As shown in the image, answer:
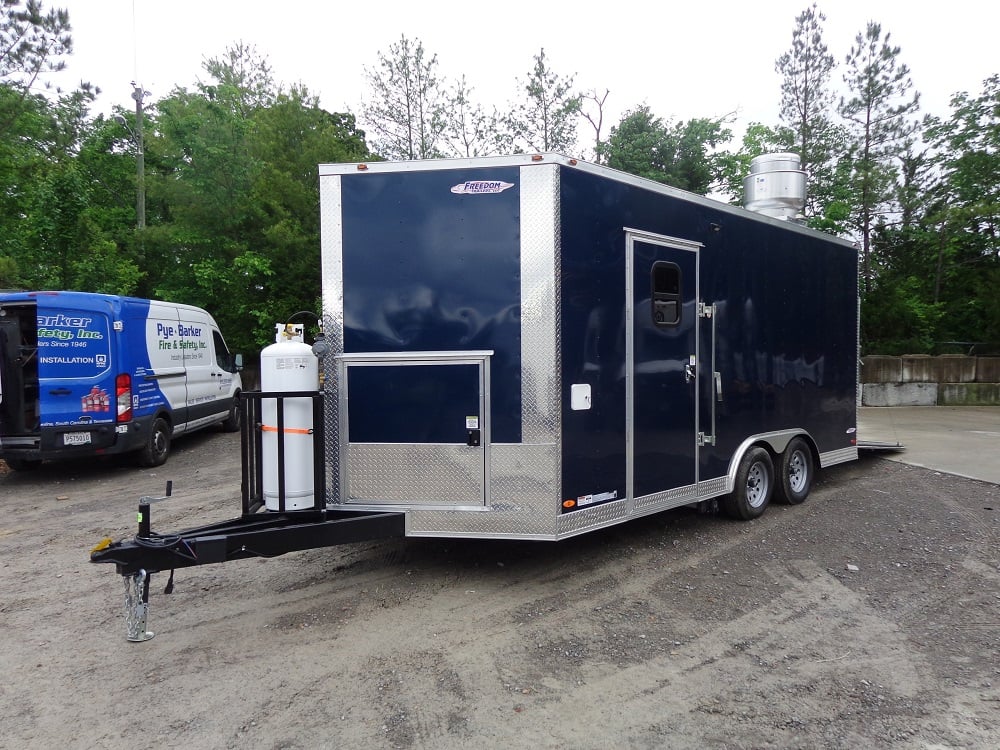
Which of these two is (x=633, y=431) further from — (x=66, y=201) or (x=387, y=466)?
(x=66, y=201)

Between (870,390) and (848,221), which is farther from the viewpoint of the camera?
(848,221)

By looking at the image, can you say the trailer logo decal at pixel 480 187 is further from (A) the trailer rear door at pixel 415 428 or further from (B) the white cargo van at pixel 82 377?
(B) the white cargo van at pixel 82 377

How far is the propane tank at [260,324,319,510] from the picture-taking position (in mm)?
4281

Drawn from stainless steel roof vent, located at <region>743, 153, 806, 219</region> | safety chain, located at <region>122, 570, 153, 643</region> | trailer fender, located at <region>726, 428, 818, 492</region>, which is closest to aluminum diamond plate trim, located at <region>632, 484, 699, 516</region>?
trailer fender, located at <region>726, 428, 818, 492</region>

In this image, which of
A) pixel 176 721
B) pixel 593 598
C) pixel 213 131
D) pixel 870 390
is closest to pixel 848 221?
pixel 870 390

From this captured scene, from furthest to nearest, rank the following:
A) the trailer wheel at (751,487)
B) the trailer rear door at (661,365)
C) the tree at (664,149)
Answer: the tree at (664,149) < the trailer wheel at (751,487) < the trailer rear door at (661,365)

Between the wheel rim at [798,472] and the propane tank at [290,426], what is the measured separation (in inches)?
195

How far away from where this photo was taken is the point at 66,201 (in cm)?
1266

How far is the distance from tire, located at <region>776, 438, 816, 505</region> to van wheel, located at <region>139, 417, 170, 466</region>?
8.20m

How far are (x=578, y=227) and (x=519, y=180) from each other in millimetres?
506

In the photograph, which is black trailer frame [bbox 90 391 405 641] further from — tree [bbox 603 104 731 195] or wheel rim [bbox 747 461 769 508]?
tree [bbox 603 104 731 195]

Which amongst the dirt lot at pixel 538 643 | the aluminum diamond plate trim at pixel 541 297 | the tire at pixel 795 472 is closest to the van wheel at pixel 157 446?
the dirt lot at pixel 538 643

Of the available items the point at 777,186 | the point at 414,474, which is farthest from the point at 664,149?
the point at 414,474

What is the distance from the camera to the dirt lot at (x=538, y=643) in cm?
302
